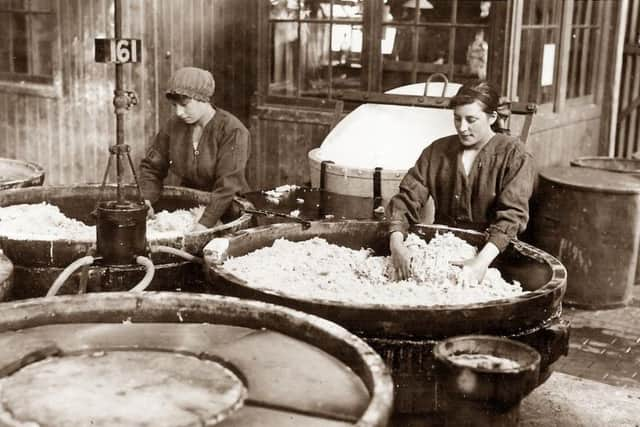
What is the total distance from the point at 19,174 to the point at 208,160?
1.94 m

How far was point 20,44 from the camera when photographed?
9219 mm

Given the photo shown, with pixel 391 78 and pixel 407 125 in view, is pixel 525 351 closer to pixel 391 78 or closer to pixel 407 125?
pixel 407 125

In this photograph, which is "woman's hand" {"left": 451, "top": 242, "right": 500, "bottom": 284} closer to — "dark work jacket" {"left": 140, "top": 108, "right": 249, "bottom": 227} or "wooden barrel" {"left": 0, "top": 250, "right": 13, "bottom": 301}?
"dark work jacket" {"left": 140, "top": 108, "right": 249, "bottom": 227}

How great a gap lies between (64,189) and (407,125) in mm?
2454

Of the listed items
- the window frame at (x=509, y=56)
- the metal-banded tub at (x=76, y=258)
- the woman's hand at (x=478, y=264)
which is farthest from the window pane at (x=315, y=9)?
the woman's hand at (x=478, y=264)

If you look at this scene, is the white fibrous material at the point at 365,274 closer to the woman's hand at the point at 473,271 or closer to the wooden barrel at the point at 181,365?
the woman's hand at the point at 473,271

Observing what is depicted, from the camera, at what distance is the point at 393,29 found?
7910 mm

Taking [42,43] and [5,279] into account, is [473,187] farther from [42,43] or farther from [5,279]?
[42,43]

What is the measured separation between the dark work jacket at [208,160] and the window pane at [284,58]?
2858mm

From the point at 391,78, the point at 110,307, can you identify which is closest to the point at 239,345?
the point at 110,307

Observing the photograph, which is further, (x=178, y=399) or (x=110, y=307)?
(x=110, y=307)

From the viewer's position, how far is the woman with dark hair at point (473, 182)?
4.62 metres

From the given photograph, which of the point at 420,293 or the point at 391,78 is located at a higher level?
the point at 391,78

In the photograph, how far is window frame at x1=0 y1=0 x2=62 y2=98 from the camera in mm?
8711
